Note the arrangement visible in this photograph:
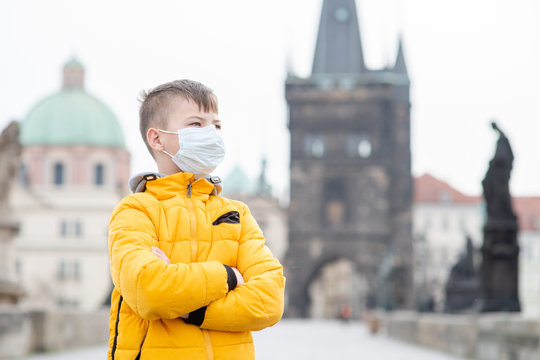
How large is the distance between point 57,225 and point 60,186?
2.99m

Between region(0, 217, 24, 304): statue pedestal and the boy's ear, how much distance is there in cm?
966

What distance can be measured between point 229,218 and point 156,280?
0.34 meters

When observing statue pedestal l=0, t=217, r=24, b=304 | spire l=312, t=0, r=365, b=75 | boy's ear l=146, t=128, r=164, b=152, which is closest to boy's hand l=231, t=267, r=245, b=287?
boy's ear l=146, t=128, r=164, b=152

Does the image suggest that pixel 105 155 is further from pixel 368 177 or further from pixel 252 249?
pixel 252 249

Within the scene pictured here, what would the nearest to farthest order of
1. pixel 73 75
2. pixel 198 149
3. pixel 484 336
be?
pixel 198 149 < pixel 484 336 < pixel 73 75

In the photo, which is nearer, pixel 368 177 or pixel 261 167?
pixel 368 177

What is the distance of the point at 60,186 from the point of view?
80625 mm

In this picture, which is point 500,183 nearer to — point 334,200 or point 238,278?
point 238,278

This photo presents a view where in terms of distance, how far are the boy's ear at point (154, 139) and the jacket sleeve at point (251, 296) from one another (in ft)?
1.09

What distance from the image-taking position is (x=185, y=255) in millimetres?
2848

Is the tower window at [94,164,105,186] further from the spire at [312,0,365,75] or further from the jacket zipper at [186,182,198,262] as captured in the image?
the jacket zipper at [186,182,198,262]

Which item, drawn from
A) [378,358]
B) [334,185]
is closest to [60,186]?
[334,185]

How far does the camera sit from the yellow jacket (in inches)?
106

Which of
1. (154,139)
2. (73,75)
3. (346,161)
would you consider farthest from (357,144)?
(154,139)
